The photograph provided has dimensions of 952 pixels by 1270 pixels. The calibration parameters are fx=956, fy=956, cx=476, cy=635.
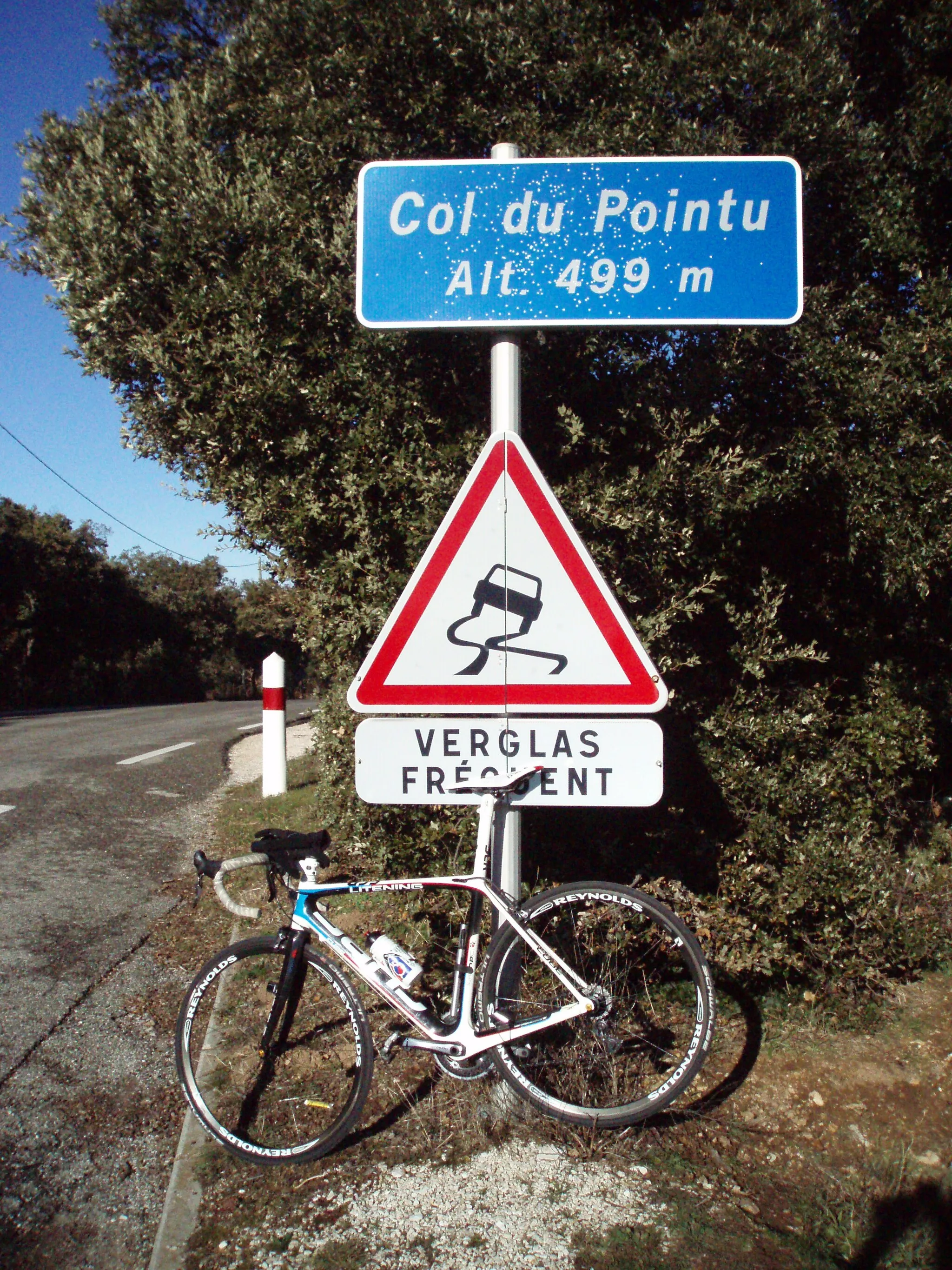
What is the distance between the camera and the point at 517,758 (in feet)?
9.25

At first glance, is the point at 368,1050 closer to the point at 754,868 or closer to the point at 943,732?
the point at 754,868

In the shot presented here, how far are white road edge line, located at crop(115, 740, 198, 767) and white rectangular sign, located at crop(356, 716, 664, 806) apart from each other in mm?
9211

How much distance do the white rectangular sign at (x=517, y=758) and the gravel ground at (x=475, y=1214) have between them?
1.04 m

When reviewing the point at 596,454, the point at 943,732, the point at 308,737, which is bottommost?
the point at 308,737

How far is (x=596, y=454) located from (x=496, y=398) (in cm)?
109

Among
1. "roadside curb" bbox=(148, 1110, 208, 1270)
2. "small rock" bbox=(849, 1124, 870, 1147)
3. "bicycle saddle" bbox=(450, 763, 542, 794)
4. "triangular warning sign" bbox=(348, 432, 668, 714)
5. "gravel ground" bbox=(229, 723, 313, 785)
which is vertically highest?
"triangular warning sign" bbox=(348, 432, 668, 714)

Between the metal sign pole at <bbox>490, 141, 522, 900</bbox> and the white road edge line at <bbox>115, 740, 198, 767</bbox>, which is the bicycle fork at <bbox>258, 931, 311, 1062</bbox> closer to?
the metal sign pole at <bbox>490, 141, 522, 900</bbox>

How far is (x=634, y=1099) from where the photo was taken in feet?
9.84

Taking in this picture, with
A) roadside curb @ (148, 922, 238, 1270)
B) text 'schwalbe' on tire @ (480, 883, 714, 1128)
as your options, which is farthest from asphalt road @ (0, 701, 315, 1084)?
text 'schwalbe' on tire @ (480, 883, 714, 1128)

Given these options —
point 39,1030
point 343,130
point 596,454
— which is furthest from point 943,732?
point 39,1030

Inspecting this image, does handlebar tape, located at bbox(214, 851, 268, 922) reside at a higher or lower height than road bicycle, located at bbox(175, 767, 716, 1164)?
higher

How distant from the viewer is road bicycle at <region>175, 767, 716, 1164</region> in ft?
9.21

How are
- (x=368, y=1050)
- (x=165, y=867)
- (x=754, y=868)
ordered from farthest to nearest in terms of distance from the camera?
(x=165, y=867), (x=754, y=868), (x=368, y=1050)

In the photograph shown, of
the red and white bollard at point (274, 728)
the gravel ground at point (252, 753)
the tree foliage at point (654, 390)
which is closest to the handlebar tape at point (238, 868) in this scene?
the tree foliage at point (654, 390)
